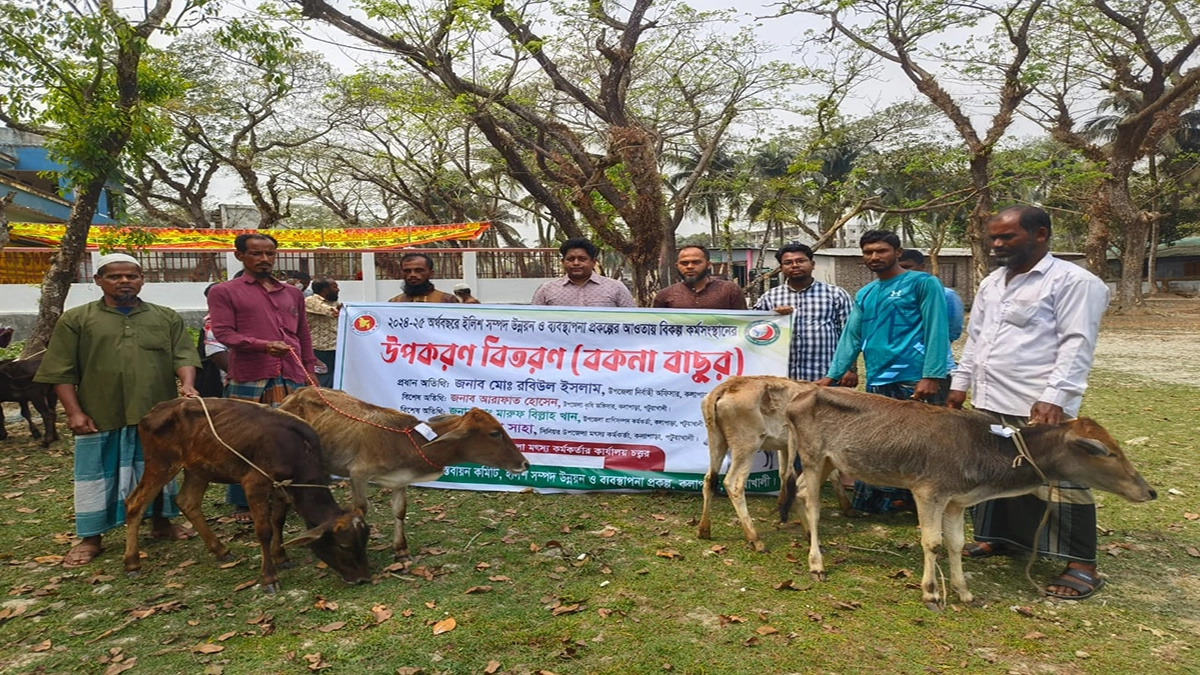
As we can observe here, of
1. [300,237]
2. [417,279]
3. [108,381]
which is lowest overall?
[108,381]

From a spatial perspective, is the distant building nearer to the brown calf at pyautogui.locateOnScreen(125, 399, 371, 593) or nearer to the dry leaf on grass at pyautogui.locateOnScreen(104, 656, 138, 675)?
the brown calf at pyautogui.locateOnScreen(125, 399, 371, 593)

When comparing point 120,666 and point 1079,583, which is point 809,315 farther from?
point 120,666

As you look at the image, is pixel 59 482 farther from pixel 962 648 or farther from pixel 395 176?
pixel 395 176

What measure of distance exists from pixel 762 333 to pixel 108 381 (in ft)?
15.3

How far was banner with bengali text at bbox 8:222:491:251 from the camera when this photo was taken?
1855 cm

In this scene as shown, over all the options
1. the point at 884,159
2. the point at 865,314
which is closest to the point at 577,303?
the point at 865,314

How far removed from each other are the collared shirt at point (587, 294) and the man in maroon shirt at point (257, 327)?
6.78 feet

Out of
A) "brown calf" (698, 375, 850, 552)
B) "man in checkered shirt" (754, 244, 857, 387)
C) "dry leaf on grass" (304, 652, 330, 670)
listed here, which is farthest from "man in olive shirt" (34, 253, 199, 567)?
"man in checkered shirt" (754, 244, 857, 387)

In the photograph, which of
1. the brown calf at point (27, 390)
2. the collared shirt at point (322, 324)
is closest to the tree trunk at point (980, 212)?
the collared shirt at point (322, 324)

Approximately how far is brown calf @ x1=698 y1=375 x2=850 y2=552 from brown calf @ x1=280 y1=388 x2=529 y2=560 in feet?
4.51

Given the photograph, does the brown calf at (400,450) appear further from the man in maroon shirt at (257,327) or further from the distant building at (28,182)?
the distant building at (28,182)

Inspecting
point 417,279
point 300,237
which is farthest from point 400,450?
point 300,237

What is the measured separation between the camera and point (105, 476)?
4.88 meters

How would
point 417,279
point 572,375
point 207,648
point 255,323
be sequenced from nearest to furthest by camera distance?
point 207,648 → point 255,323 → point 572,375 → point 417,279
